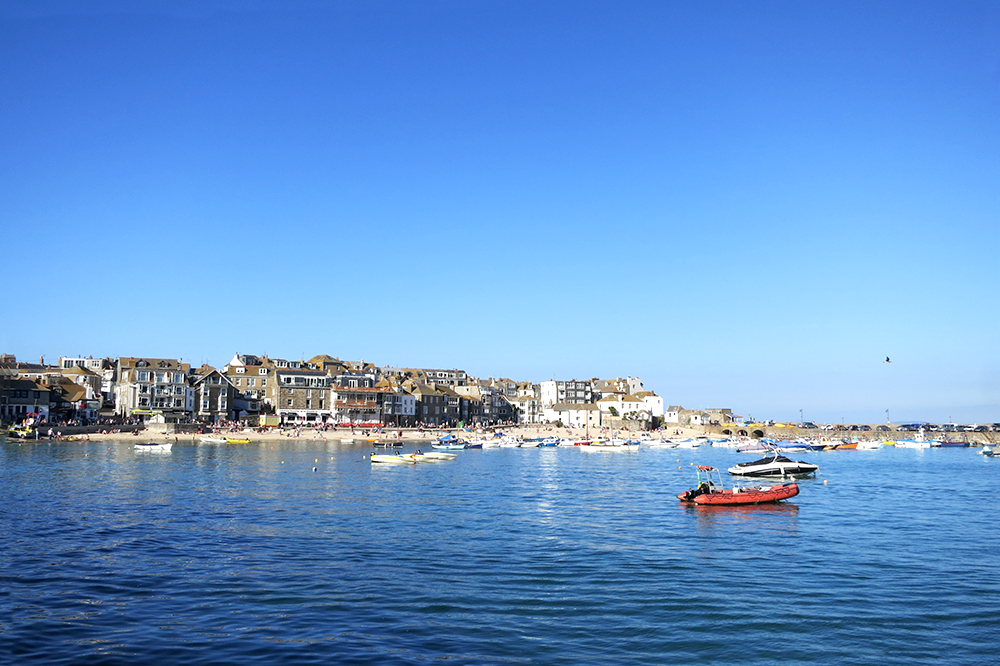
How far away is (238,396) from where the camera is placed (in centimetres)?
14075

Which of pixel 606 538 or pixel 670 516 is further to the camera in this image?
pixel 670 516

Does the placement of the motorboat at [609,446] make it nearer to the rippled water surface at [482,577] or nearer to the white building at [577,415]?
the white building at [577,415]

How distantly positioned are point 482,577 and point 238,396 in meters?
125

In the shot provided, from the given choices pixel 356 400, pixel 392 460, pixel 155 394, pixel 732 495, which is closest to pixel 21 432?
pixel 155 394

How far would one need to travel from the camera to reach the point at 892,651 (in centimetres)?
1833

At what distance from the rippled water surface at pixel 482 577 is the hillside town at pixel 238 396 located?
78855mm

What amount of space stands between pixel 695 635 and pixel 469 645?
5.77 m

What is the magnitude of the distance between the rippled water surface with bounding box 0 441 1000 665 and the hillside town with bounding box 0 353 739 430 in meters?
78.9

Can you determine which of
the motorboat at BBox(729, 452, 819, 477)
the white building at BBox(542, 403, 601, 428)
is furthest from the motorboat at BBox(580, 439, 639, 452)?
the white building at BBox(542, 403, 601, 428)

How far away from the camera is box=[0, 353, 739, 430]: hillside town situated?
123250 mm

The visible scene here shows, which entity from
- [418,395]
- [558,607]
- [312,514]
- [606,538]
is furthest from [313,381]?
[558,607]

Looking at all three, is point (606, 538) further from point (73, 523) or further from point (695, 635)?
point (73, 523)

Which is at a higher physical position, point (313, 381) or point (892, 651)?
point (313, 381)

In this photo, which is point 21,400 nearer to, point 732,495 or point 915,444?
point 732,495
